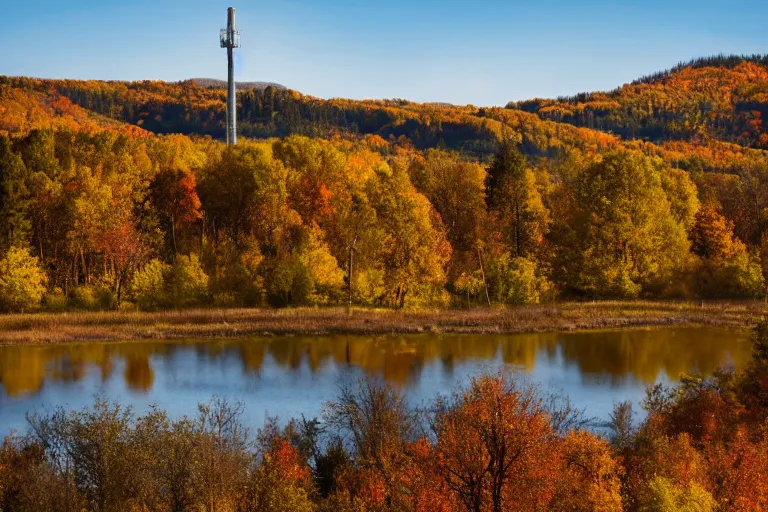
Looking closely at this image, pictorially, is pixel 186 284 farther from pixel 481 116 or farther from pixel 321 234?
pixel 481 116

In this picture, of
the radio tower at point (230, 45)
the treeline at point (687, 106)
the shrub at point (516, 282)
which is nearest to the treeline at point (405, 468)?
the shrub at point (516, 282)

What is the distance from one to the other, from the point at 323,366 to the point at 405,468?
14.5 metres

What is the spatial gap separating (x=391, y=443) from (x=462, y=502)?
276 centimetres

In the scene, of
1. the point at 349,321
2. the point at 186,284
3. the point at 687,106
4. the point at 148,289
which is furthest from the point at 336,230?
the point at 687,106

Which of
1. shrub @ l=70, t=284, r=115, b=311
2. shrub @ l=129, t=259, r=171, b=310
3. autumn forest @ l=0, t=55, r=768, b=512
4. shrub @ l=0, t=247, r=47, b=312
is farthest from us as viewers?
shrub @ l=129, t=259, r=171, b=310

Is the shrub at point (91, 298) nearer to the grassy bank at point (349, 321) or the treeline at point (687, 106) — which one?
the grassy bank at point (349, 321)

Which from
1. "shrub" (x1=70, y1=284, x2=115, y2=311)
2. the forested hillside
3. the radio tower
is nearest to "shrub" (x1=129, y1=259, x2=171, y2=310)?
the forested hillside

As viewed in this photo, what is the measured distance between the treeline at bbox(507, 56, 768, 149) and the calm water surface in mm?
82270

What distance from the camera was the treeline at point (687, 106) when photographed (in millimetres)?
117938

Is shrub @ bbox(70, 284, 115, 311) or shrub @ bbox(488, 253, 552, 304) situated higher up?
shrub @ bbox(488, 253, 552, 304)

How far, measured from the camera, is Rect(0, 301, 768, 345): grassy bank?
39188 mm

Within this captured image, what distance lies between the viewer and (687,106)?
132250mm

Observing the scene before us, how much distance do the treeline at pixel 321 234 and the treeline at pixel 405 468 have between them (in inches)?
939

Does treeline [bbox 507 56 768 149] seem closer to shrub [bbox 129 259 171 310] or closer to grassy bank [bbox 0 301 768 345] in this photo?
grassy bank [bbox 0 301 768 345]
